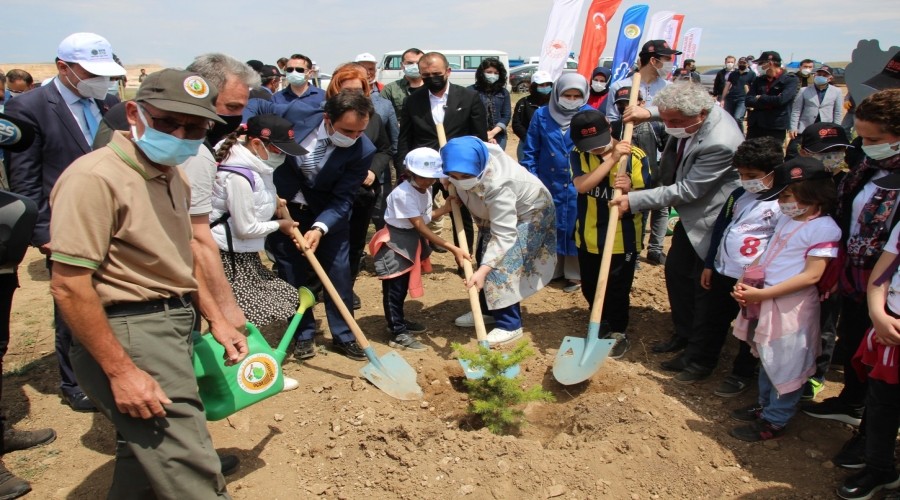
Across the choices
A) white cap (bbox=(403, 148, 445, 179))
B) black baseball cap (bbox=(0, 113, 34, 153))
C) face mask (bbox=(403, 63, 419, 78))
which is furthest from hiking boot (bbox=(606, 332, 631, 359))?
face mask (bbox=(403, 63, 419, 78))

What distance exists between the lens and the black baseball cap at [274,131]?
3680 millimetres

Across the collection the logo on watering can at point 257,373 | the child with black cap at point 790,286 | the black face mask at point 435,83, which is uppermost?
the black face mask at point 435,83

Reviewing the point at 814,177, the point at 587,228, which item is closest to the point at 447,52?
the point at 587,228

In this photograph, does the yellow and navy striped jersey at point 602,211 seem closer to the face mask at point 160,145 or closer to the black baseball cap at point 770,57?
the face mask at point 160,145

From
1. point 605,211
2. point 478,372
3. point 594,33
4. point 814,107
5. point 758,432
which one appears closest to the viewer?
point 758,432

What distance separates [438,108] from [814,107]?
699cm

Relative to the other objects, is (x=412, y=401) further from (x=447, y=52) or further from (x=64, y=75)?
(x=447, y=52)

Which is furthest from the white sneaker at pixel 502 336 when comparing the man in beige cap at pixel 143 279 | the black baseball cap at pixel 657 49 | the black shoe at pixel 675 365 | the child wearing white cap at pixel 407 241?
the black baseball cap at pixel 657 49

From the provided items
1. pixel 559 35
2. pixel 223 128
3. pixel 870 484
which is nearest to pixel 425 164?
pixel 223 128

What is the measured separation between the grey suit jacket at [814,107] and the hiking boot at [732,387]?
736cm

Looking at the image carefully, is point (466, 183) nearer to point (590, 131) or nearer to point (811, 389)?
point (590, 131)

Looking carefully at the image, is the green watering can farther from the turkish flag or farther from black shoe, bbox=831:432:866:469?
the turkish flag

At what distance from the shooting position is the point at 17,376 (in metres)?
4.36

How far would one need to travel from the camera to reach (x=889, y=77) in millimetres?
3500
